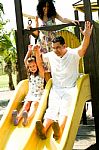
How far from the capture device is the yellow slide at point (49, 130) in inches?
162

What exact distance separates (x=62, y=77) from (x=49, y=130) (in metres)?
0.76

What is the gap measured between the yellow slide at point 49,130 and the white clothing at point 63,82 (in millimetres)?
126

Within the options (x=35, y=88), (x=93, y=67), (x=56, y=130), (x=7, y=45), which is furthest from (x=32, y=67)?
(x=7, y=45)

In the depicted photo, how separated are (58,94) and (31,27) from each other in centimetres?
134

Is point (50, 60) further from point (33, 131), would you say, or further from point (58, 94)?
point (33, 131)

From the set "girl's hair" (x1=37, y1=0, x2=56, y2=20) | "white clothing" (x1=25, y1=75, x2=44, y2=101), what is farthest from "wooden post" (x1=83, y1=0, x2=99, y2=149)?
"white clothing" (x1=25, y1=75, x2=44, y2=101)

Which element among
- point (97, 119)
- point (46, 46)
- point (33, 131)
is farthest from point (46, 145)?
point (46, 46)

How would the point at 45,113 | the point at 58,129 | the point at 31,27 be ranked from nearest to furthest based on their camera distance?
the point at 58,129
the point at 45,113
the point at 31,27

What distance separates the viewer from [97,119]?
4926 mm

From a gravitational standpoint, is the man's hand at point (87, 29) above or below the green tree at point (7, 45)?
above

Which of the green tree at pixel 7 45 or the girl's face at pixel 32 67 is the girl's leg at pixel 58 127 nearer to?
the girl's face at pixel 32 67

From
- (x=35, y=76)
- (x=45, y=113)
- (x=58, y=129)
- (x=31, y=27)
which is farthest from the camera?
(x=31, y=27)

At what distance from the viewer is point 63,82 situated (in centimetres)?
473

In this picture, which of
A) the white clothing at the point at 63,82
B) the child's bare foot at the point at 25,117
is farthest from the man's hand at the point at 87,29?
the child's bare foot at the point at 25,117
